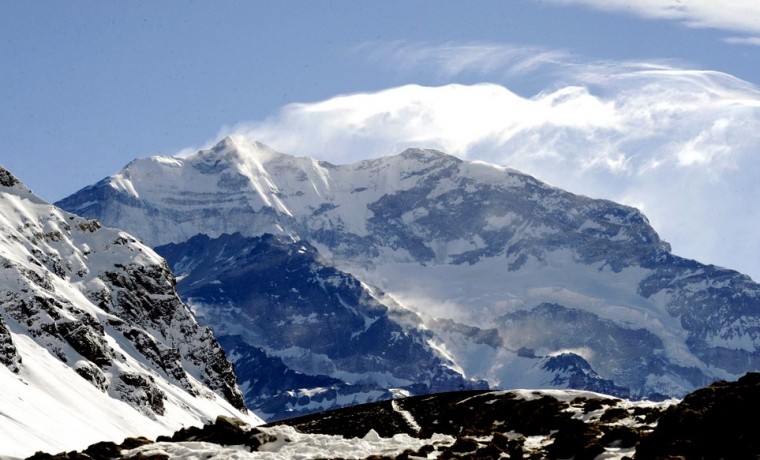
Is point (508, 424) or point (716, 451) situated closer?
point (716, 451)

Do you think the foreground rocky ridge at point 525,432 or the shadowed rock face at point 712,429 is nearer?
the shadowed rock face at point 712,429

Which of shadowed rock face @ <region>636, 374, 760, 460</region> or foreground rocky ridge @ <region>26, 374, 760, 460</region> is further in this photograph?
foreground rocky ridge @ <region>26, 374, 760, 460</region>

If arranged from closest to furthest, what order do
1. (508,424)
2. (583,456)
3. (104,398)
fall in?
(583,456) < (508,424) < (104,398)

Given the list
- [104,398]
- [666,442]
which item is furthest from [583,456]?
[104,398]

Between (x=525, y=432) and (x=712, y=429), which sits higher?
(x=712, y=429)

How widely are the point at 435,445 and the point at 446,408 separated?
2933cm

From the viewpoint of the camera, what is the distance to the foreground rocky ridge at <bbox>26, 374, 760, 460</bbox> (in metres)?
49.0

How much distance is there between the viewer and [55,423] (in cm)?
13925

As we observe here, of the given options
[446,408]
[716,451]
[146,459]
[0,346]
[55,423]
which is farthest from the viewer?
[0,346]

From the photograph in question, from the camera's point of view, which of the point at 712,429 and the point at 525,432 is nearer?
the point at 712,429

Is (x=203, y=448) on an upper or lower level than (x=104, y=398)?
upper

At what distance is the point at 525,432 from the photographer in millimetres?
69875

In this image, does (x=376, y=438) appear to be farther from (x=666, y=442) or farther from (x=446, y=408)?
(x=446, y=408)

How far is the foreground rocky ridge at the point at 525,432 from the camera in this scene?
49.0 meters
